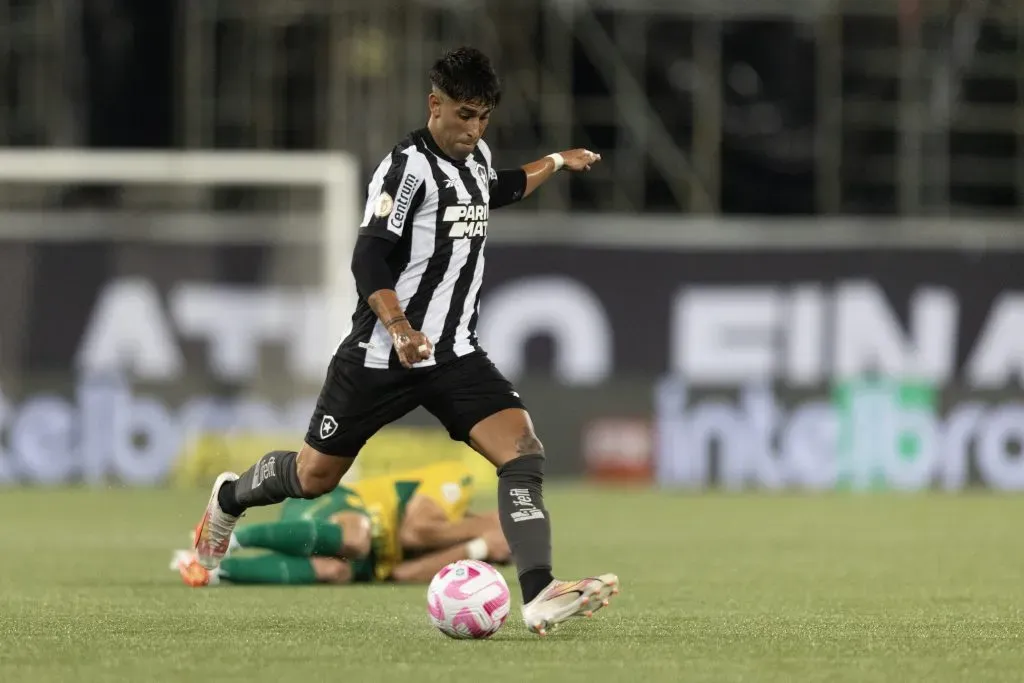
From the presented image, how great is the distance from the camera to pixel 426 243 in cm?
726

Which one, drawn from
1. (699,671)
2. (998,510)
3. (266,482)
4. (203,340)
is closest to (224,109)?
(203,340)

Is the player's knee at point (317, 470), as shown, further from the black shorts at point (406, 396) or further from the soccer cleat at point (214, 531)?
the soccer cleat at point (214, 531)

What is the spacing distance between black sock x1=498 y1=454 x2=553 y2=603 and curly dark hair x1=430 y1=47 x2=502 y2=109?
1355 mm

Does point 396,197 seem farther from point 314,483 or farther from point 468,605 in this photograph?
point 468,605

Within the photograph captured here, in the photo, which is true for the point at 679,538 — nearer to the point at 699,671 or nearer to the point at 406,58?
the point at 699,671

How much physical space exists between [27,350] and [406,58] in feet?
18.7

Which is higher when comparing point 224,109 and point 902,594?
point 224,109

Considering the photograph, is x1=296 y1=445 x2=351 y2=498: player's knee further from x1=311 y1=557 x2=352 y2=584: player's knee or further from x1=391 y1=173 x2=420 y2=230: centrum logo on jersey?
x1=311 y1=557 x2=352 y2=584: player's knee

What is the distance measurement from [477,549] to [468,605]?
101 inches

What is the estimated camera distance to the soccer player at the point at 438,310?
711 centimetres

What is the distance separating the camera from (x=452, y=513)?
945 centimetres

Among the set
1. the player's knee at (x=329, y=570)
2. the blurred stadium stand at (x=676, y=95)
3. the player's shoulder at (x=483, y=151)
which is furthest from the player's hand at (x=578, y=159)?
the blurred stadium stand at (x=676, y=95)

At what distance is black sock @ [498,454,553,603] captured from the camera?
6824 millimetres

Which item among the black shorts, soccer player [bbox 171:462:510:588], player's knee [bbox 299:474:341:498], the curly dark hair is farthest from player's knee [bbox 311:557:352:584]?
the curly dark hair
